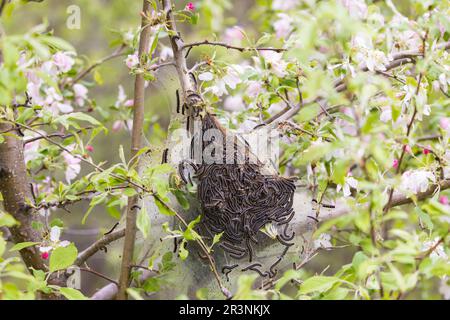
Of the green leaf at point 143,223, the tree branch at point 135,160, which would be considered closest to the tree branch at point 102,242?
the tree branch at point 135,160

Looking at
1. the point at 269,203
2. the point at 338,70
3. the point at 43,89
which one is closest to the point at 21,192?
the point at 43,89

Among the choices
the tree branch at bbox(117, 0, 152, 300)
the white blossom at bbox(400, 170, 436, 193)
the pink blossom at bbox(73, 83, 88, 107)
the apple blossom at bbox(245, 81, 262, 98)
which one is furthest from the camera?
the pink blossom at bbox(73, 83, 88, 107)

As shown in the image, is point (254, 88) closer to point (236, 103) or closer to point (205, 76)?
point (205, 76)

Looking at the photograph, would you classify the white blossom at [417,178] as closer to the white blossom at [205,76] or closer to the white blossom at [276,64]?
the white blossom at [276,64]

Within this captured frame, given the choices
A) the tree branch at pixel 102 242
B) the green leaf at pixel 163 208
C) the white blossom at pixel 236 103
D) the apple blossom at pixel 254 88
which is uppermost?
the white blossom at pixel 236 103

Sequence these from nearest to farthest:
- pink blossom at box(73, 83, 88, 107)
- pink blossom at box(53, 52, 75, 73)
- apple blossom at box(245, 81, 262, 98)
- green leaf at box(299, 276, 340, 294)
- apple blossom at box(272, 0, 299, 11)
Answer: green leaf at box(299, 276, 340, 294) → apple blossom at box(245, 81, 262, 98) → pink blossom at box(53, 52, 75, 73) → pink blossom at box(73, 83, 88, 107) → apple blossom at box(272, 0, 299, 11)

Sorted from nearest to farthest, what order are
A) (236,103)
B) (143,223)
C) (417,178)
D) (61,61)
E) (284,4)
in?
(143,223) < (417,178) < (61,61) < (236,103) < (284,4)

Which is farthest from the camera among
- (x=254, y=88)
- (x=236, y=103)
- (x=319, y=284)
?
(x=236, y=103)

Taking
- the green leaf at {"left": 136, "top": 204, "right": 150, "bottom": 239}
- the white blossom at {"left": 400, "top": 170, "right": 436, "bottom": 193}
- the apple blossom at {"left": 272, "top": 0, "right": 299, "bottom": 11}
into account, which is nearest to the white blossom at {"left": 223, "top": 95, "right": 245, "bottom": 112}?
the apple blossom at {"left": 272, "top": 0, "right": 299, "bottom": 11}

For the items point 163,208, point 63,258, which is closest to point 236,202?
point 163,208

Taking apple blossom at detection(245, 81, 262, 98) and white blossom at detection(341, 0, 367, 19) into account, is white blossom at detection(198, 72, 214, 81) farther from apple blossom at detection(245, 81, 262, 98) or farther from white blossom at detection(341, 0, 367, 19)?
white blossom at detection(341, 0, 367, 19)

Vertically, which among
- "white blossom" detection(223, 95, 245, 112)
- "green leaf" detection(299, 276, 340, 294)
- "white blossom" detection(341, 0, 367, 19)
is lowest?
"green leaf" detection(299, 276, 340, 294)

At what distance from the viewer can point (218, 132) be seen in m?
1.51
